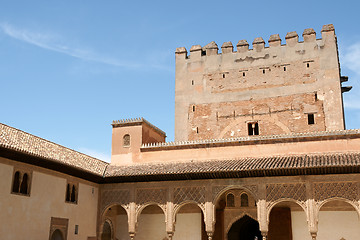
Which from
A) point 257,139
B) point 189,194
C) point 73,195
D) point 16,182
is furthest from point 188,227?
point 16,182

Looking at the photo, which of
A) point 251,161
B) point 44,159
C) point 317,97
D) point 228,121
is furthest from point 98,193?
point 317,97

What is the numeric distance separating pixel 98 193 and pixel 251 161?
5639 mm

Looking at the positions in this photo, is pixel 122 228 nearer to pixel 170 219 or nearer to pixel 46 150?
pixel 170 219

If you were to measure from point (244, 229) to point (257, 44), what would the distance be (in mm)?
9337

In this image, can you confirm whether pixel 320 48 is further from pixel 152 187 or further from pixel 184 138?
pixel 152 187

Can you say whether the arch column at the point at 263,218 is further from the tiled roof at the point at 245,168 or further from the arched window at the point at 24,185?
the arched window at the point at 24,185

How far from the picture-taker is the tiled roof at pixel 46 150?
38.2ft

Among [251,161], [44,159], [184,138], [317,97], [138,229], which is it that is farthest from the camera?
[184,138]

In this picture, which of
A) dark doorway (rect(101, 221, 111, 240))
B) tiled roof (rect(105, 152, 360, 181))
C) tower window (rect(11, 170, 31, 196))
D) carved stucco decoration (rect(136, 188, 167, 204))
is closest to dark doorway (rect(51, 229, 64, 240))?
tower window (rect(11, 170, 31, 196))

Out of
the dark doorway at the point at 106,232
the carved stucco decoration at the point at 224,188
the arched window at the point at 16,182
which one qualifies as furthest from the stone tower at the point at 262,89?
the arched window at the point at 16,182

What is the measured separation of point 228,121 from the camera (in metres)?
20.1

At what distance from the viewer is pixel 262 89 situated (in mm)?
20000

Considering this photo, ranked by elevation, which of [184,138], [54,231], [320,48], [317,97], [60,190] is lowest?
[54,231]

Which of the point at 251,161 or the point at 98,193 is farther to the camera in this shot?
the point at 98,193
